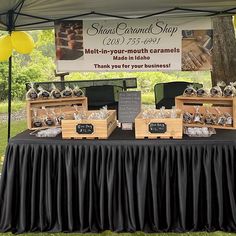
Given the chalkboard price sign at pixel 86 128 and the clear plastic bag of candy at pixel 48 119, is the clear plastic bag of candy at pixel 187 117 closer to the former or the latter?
the chalkboard price sign at pixel 86 128

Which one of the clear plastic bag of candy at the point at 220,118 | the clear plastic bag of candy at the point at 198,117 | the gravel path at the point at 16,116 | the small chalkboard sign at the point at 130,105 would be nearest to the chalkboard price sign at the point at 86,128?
the small chalkboard sign at the point at 130,105

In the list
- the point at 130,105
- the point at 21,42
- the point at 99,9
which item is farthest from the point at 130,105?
the point at 21,42

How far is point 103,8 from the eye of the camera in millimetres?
3799

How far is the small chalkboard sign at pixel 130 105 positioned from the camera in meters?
2.98

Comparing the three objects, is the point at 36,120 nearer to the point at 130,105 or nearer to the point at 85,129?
the point at 85,129

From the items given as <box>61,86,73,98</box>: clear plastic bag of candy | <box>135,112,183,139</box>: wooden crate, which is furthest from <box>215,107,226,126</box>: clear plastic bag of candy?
<box>61,86,73,98</box>: clear plastic bag of candy

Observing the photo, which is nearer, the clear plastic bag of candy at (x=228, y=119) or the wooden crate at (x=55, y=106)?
the clear plastic bag of candy at (x=228, y=119)

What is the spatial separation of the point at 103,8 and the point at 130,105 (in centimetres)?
132

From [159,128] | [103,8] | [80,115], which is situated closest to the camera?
[159,128]

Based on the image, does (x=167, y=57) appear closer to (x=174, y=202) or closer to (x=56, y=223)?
(x=174, y=202)

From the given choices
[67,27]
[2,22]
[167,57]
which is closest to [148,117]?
[167,57]

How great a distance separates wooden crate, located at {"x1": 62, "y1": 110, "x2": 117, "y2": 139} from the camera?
2738mm

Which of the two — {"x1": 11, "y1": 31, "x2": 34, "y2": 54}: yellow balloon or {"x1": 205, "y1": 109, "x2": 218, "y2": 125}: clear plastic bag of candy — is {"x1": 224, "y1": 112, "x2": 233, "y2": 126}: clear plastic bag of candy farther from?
{"x1": 11, "y1": 31, "x2": 34, "y2": 54}: yellow balloon

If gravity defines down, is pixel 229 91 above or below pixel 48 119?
above
